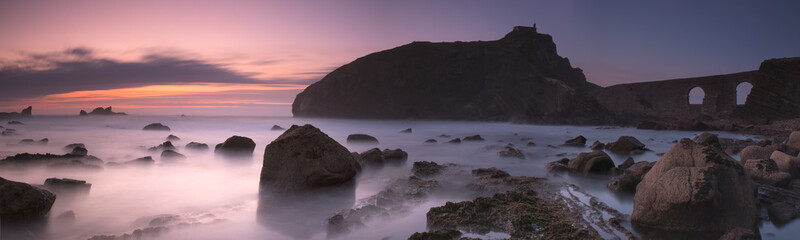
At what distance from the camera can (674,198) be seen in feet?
17.0

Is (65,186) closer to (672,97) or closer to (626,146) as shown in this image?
(626,146)

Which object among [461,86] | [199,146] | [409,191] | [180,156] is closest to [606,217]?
[409,191]

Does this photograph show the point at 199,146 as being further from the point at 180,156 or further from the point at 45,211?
the point at 45,211

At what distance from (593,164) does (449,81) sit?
6154 cm

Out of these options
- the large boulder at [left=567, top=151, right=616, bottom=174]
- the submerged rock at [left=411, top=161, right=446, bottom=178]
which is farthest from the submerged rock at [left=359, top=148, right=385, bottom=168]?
the large boulder at [left=567, top=151, right=616, bottom=174]

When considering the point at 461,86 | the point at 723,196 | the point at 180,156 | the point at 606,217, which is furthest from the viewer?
the point at 461,86

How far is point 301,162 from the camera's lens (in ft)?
26.8

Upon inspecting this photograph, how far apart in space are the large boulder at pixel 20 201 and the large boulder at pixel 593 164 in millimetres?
10100

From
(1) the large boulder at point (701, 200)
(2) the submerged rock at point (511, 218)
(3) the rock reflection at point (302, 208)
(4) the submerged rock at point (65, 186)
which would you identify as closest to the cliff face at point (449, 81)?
(3) the rock reflection at point (302, 208)

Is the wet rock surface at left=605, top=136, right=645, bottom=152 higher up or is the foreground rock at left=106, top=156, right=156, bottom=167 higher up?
the wet rock surface at left=605, top=136, right=645, bottom=152

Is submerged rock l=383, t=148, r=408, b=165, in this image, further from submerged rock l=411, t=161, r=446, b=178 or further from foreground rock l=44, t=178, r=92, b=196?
foreground rock l=44, t=178, r=92, b=196

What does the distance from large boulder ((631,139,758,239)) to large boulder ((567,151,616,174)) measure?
422 cm

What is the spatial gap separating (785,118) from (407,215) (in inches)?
1374

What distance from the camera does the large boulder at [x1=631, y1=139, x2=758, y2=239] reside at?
5.04 meters
